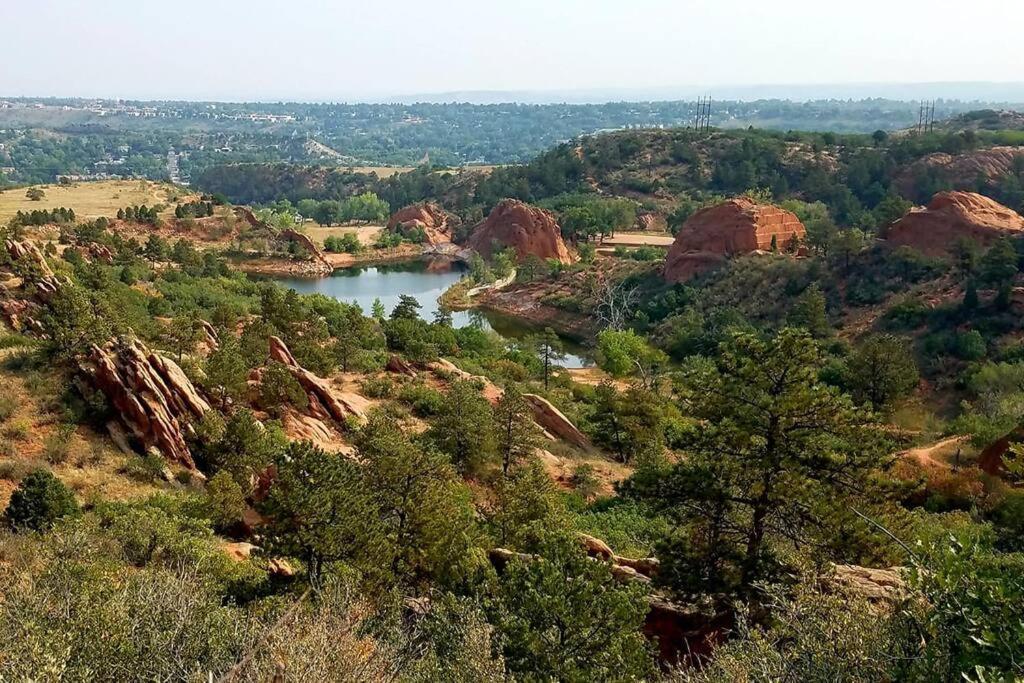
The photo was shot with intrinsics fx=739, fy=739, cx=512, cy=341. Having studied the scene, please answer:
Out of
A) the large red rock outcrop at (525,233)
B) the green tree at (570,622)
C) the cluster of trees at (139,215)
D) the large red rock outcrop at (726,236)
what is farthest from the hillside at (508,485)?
the large red rock outcrop at (525,233)

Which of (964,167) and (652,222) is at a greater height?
(964,167)

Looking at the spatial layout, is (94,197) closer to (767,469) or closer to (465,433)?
(465,433)

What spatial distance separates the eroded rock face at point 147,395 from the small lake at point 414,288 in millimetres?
31499

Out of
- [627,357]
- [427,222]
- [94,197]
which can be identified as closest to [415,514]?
[627,357]

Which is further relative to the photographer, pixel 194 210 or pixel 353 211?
pixel 353 211

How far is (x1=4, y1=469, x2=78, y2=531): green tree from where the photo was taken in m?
13.4

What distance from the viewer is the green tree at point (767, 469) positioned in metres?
11.9

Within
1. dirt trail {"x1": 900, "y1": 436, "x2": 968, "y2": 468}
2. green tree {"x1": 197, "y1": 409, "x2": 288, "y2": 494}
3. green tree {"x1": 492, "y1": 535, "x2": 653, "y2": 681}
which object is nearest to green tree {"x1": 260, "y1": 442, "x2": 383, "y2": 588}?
green tree {"x1": 492, "y1": 535, "x2": 653, "y2": 681}

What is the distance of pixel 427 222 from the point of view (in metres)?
96.9

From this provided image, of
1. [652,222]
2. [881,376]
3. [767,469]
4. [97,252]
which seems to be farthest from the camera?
[652,222]

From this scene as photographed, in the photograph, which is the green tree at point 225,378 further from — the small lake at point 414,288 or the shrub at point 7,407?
the small lake at point 414,288

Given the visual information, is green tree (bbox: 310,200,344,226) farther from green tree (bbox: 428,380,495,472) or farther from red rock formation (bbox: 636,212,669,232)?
green tree (bbox: 428,380,495,472)

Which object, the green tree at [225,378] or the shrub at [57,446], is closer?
the shrub at [57,446]

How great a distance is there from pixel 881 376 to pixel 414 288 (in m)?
50.7
